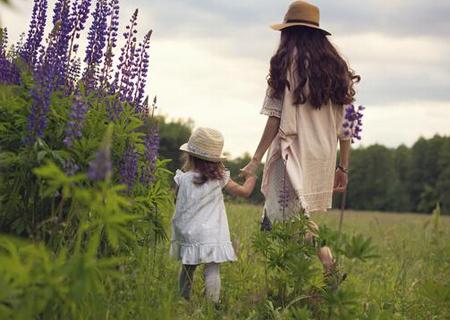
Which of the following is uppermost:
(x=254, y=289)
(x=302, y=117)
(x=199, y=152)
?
(x=302, y=117)

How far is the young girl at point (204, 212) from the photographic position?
559cm

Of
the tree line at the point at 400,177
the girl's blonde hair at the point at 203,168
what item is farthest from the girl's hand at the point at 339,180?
the tree line at the point at 400,177

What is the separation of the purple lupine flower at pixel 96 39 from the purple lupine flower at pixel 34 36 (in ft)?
1.04

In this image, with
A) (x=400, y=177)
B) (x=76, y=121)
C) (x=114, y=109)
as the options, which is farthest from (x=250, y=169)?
(x=400, y=177)

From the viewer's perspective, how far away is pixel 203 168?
18.8ft

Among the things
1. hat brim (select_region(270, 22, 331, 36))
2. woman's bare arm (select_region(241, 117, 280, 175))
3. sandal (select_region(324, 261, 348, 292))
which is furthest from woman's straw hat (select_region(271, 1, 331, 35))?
sandal (select_region(324, 261, 348, 292))

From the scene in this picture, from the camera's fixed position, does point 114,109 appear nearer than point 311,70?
Yes

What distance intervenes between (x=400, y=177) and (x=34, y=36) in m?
82.6

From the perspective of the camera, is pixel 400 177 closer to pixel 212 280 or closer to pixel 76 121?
pixel 212 280

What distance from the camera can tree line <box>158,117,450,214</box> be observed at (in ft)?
246

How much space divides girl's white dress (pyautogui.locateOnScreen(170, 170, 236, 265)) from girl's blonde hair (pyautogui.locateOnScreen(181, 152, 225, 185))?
0.04 metres

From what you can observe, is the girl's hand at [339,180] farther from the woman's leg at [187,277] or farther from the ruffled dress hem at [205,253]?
the woman's leg at [187,277]

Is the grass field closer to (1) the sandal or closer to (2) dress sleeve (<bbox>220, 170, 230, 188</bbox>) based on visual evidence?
(1) the sandal

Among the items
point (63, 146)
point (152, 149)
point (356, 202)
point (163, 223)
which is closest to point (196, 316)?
point (163, 223)
